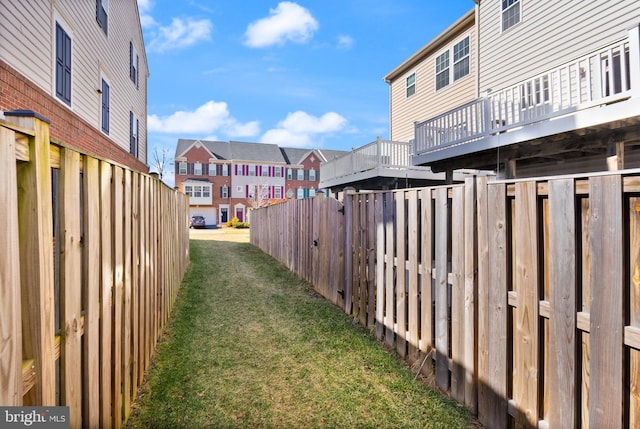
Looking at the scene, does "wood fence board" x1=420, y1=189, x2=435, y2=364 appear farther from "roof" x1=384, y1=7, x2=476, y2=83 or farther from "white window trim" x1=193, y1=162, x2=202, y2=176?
"white window trim" x1=193, y1=162, x2=202, y2=176

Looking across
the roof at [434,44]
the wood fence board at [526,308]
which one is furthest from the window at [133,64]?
the wood fence board at [526,308]

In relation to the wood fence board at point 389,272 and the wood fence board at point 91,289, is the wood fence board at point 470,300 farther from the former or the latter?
the wood fence board at point 91,289

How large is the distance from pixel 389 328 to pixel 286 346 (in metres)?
1.16

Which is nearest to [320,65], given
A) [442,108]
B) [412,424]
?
[442,108]

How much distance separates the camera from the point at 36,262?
1284mm

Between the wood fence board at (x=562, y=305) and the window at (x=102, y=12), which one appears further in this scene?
the window at (x=102, y=12)

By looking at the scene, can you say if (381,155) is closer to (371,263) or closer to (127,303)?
(371,263)

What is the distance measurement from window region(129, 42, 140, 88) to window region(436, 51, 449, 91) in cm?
1216

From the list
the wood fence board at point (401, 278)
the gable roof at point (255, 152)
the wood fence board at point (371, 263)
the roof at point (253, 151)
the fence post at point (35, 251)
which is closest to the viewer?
the fence post at point (35, 251)

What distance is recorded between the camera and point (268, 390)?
2871 millimetres

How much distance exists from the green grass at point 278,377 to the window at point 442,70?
11482 millimetres

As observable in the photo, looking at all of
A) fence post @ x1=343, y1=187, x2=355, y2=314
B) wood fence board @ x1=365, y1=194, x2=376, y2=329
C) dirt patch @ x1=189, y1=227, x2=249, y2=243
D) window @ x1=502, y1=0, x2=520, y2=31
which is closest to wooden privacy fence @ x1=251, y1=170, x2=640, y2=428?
wood fence board @ x1=365, y1=194, x2=376, y2=329

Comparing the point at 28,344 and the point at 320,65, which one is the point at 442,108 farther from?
the point at 28,344

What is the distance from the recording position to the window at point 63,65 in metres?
7.09
